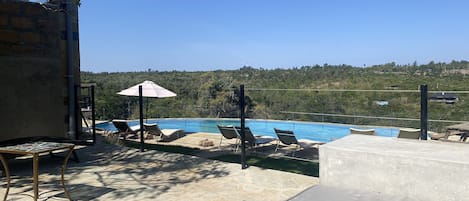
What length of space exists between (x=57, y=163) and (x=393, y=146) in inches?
190

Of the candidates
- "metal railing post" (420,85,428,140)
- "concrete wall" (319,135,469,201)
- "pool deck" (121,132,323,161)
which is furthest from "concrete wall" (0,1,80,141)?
"metal railing post" (420,85,428,140)

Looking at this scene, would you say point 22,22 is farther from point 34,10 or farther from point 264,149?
point 264,149

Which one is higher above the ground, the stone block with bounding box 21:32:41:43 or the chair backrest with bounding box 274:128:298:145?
the stone block with bounding box 21:32:41:43

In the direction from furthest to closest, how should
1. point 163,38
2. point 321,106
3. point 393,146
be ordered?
point 163,38, point 321,106, point 393,146

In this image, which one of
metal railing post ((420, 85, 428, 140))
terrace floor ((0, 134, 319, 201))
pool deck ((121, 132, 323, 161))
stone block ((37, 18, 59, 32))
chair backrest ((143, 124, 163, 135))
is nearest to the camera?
terrace floor ((0, 134, 319, 201))

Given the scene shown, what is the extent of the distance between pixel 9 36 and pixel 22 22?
315 millimetres

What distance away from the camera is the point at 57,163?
5.88 meters

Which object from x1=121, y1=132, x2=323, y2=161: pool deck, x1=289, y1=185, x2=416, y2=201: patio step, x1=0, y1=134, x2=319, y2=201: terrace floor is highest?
x1=289, y1=185, x2=416, y2=201: patio step

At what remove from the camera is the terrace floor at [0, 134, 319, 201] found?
13.6 feet

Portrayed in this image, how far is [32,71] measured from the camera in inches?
256

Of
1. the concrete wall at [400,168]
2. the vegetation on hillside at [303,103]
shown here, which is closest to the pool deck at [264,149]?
the vegetation on hillside at [303,103]

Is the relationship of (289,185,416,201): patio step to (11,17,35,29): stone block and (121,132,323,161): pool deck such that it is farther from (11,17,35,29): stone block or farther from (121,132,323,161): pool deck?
(11,17,35,29): stone block

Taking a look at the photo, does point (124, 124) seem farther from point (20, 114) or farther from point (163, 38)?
point (163, 38)

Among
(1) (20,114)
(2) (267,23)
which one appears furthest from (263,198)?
(2) (267,23)
